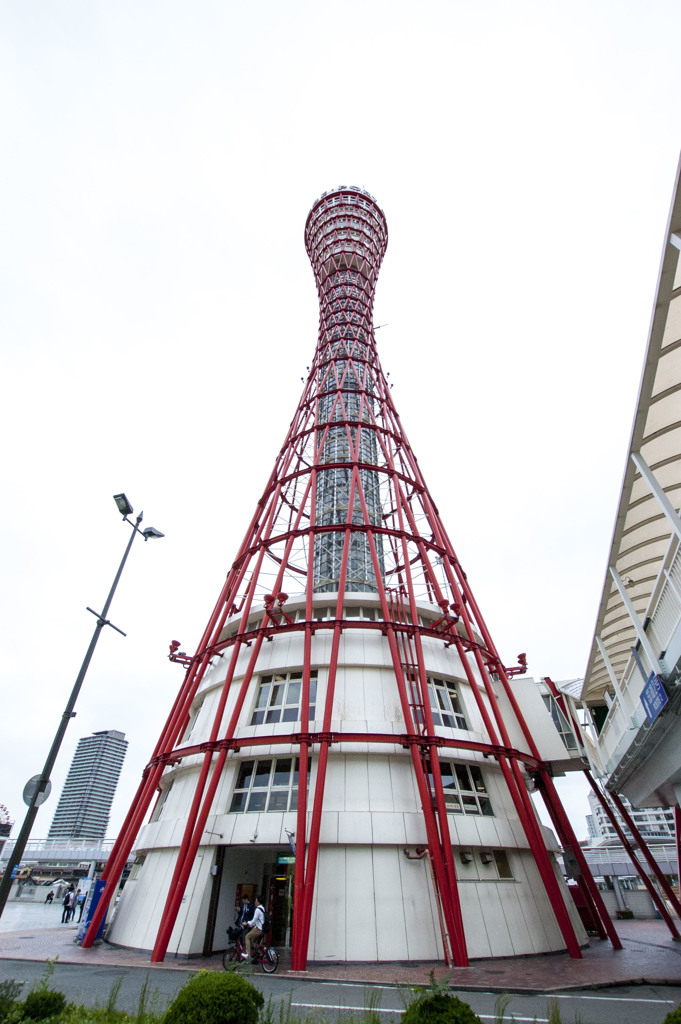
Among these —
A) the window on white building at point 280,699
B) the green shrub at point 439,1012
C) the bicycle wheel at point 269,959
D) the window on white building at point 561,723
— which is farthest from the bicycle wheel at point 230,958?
the window on white building at point 561,723

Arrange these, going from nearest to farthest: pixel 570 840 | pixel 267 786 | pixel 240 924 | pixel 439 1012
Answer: pixel 439 1012
pixel 240 924
pixel 267 786
pixel 570 840

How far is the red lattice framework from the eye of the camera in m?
13.1

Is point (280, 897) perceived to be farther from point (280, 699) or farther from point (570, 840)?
point (570, 840)

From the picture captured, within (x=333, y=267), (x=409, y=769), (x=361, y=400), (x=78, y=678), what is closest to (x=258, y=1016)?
(x=78, y=678)

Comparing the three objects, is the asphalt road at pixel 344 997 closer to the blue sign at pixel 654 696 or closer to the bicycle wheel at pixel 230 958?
the bicycle wheel at pixel 230 958

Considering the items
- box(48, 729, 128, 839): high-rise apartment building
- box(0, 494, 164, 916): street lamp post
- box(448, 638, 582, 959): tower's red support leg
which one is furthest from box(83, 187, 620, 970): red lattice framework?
box(48, 729, 128, 839): high-rise apartment building

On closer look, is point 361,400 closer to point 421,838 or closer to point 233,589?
point 233,589

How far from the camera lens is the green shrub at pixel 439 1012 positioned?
4.54 meters

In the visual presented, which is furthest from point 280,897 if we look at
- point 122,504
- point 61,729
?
point 122,504

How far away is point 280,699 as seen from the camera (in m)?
17.3

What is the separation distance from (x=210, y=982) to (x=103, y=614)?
735 cm

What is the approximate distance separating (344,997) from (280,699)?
901 centimetres

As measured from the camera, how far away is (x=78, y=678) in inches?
403

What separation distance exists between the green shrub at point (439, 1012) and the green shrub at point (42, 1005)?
4322 mm
